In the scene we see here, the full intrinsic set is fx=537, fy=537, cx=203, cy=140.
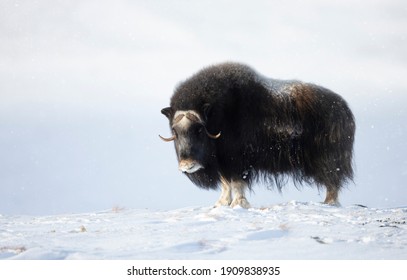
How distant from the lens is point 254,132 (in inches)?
226

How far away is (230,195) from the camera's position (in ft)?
19.7

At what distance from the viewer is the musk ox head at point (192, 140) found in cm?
545

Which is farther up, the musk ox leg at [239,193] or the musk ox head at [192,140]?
the musk ox head at [192,140]

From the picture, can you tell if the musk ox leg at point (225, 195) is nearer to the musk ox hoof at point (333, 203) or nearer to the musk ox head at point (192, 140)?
the musk ox head at point (192, 140)

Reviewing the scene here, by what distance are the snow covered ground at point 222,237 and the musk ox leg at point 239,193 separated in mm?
557

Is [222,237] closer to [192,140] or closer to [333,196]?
[192,140]

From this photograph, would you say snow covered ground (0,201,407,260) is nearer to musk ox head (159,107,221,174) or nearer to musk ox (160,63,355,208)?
musk ox head (159,107,221,174)

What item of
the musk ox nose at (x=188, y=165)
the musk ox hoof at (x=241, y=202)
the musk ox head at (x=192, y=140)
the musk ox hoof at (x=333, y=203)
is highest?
the musk ox head at (x=192, y=140)

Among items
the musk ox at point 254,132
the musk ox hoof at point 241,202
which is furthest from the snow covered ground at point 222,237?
the musk ox at point 254,132

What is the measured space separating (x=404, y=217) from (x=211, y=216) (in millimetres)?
1820

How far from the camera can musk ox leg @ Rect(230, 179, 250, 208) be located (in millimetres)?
5672

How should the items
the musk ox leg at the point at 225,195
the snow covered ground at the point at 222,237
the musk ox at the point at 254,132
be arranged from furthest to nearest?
the musk ox leg at the point at 225,195
the musk ox at the point at 254,132
the snow covered ground at the point at 222,237
